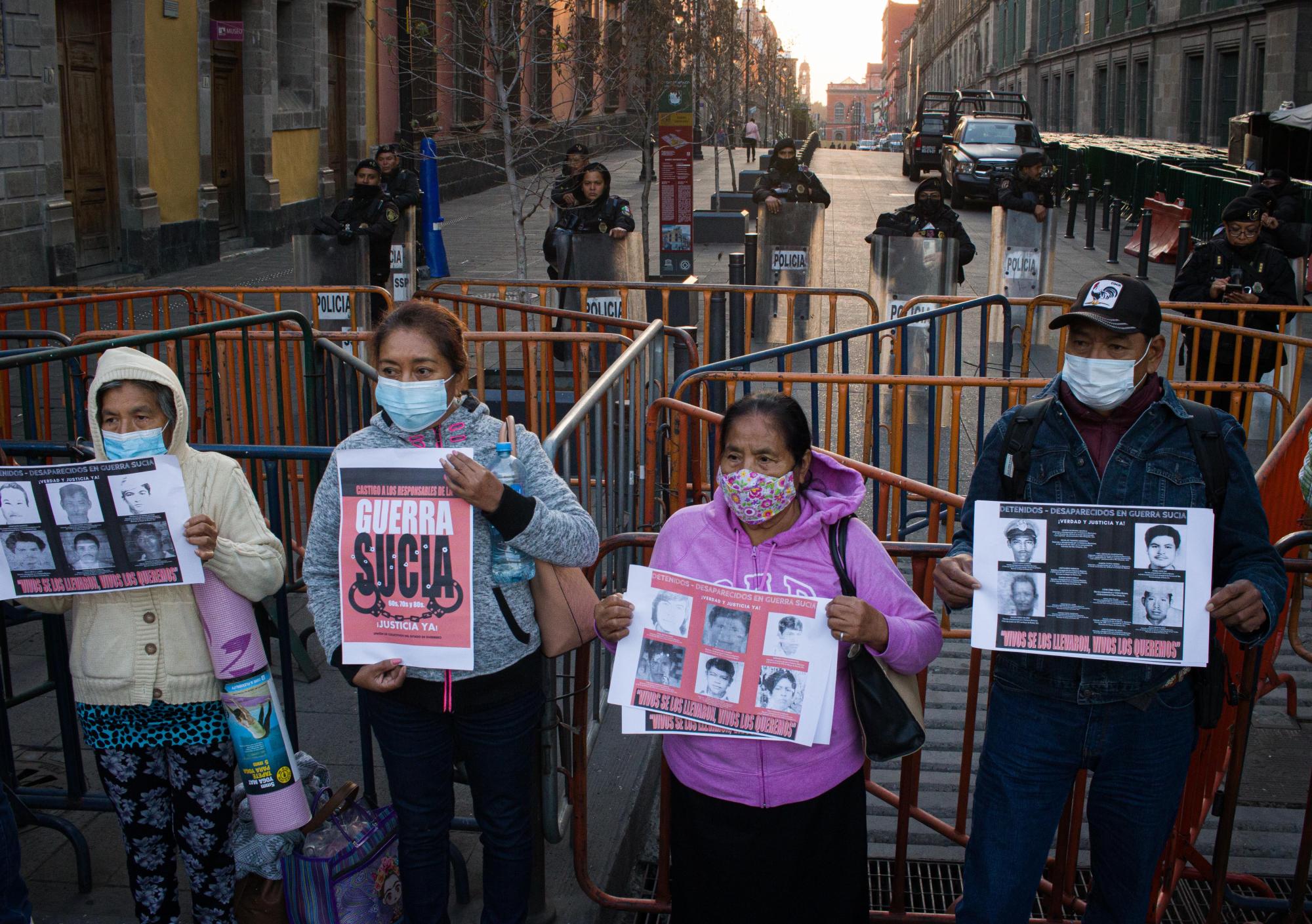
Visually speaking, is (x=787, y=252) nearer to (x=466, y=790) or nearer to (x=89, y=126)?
(x=89, y=126)

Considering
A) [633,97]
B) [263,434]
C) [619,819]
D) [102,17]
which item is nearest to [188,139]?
[102,17]

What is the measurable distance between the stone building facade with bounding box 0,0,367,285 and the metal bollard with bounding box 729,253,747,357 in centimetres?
819

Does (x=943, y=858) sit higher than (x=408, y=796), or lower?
lower

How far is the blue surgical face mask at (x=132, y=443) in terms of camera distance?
3357 millimetres

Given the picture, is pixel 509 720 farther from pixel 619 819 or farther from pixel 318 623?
pixel 619 819

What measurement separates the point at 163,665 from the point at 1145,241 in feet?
61.3

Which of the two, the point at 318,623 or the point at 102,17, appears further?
the point at 102,17

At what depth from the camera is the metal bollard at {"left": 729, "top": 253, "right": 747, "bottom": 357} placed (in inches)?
386

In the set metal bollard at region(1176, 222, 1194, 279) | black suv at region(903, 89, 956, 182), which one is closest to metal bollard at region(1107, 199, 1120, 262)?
metal bollard at region(1176, 222, 1194, 279)

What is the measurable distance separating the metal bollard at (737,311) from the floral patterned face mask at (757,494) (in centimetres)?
636

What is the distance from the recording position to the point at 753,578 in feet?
10.2

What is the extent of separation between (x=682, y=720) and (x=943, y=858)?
180 cm

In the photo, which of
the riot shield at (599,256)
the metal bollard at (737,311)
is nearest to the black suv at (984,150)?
the metal bollard at (737,311)

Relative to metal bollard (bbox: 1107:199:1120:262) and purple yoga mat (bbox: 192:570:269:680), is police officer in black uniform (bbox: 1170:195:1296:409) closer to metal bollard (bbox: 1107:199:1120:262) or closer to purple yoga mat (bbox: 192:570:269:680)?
purple yoga mat (bbox: 192:570:269:680)
